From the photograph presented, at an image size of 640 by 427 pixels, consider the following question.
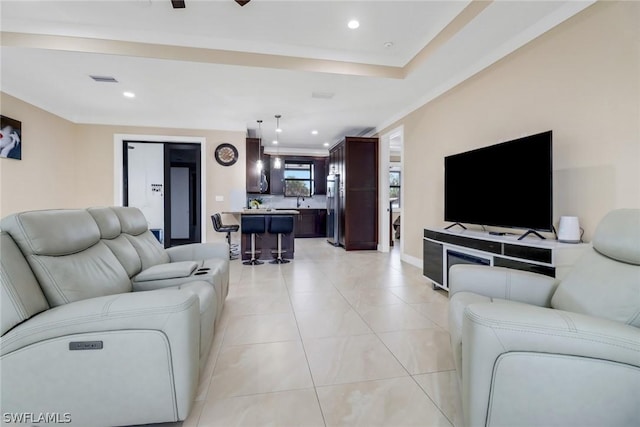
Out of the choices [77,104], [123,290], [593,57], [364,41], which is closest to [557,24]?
[593,57]

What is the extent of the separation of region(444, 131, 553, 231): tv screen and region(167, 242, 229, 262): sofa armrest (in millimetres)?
2782

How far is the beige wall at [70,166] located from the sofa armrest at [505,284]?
523cm

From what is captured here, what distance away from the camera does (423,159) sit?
461 cm

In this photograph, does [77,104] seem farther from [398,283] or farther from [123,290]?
[398,283]

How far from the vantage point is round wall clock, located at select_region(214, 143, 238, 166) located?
6.20 m

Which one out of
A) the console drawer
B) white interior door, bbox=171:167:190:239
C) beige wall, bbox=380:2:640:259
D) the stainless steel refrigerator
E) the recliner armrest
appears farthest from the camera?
white interior door, bbox=171:167:190:239

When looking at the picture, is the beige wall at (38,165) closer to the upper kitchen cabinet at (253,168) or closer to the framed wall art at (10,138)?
the framed wall art at (10,138)

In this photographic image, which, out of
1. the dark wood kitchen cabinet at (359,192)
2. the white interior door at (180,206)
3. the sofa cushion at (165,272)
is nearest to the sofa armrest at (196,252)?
the sofa cushion at (165,272)

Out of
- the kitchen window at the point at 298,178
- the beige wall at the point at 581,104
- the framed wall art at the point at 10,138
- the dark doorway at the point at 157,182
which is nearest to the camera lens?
the beige wall at the point at 581,104

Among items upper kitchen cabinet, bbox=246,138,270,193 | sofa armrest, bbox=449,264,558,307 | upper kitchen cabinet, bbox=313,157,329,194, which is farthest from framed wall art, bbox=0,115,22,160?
upper kitchen cabinet, bbox=313,157,329,194

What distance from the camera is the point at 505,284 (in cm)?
183

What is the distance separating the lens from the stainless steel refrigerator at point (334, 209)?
675 cm

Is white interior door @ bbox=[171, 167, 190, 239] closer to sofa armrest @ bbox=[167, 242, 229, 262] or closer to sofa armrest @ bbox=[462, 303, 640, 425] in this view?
sofa armrest @ bbox=[167, 242, 229, 262]

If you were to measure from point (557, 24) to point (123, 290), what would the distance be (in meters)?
4.01
